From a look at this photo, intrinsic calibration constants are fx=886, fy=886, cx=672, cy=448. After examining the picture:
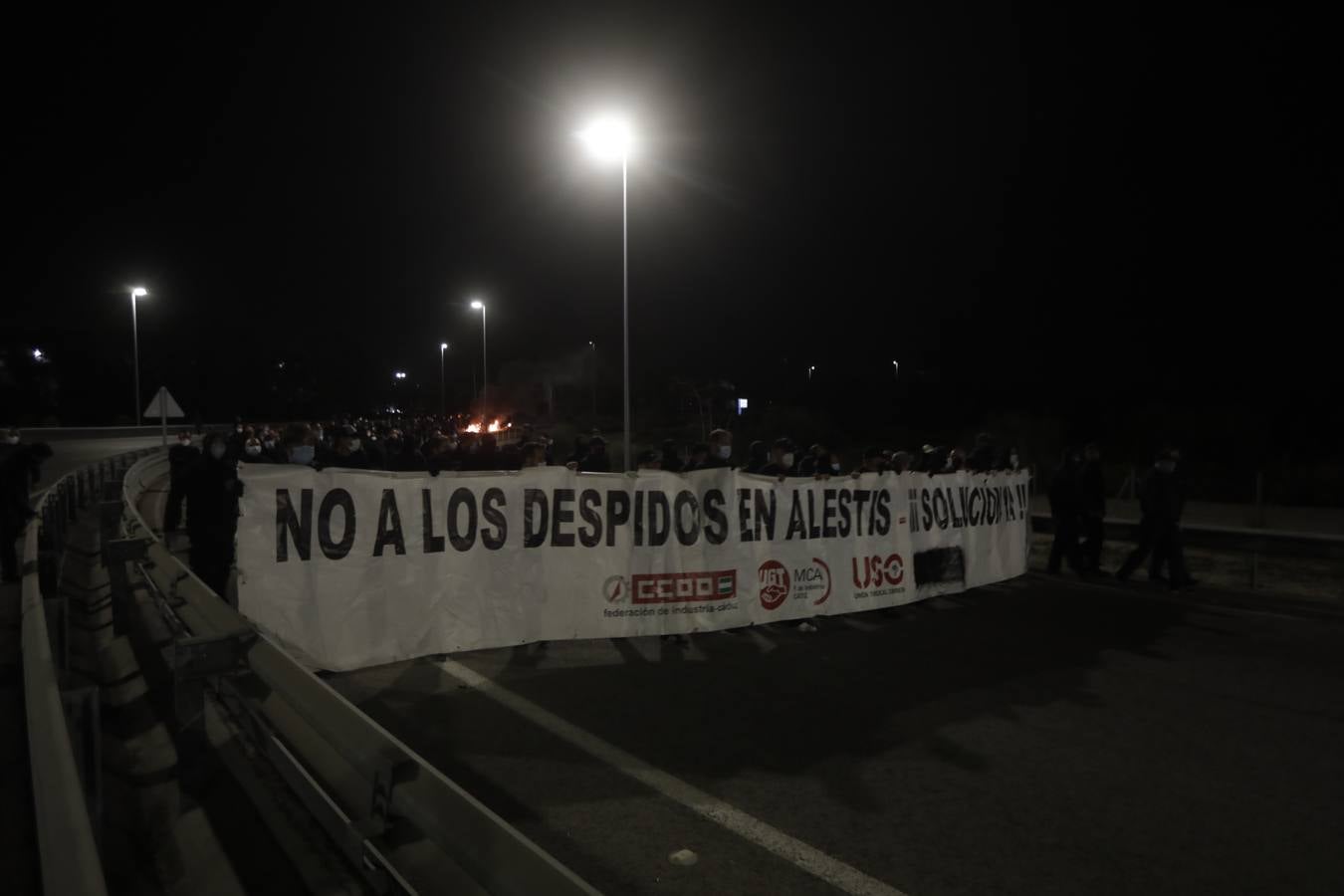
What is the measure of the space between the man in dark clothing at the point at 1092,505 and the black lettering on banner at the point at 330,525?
9.07m

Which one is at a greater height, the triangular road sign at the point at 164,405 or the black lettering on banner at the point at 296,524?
the triangular road sign at the point at 164,405

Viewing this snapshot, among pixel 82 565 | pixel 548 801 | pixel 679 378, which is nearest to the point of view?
pixel 548 801

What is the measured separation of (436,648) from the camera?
291 inches

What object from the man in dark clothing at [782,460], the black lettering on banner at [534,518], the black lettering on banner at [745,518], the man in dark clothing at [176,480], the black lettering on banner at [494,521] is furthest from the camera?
the man in dark clothing at [176,480]

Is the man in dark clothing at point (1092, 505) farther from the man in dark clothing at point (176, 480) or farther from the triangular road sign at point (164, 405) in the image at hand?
the triangular road sign at point (164, 405)

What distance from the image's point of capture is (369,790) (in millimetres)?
2721

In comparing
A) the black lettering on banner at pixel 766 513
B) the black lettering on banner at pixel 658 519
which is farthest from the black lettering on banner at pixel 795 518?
the black lettering on banner at pixel 658 519

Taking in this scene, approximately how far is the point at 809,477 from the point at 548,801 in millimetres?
5328

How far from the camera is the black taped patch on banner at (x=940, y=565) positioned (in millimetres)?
10195

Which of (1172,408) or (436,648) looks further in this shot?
(1172,408)

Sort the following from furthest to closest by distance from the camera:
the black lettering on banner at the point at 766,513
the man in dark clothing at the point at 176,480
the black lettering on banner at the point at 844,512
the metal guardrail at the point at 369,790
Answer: the man in dark clothing at the point at 176,480
the black lettering on banner at the point at 844,512
the black lettering on banner at the point at 766,513
the metal guardrail at the point at 369,790

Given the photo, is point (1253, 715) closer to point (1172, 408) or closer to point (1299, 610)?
point (1299, 610)

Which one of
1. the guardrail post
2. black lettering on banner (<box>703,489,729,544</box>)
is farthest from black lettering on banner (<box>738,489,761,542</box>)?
the guardrail post

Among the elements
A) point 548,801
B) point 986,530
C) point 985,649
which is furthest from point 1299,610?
point 548,801
